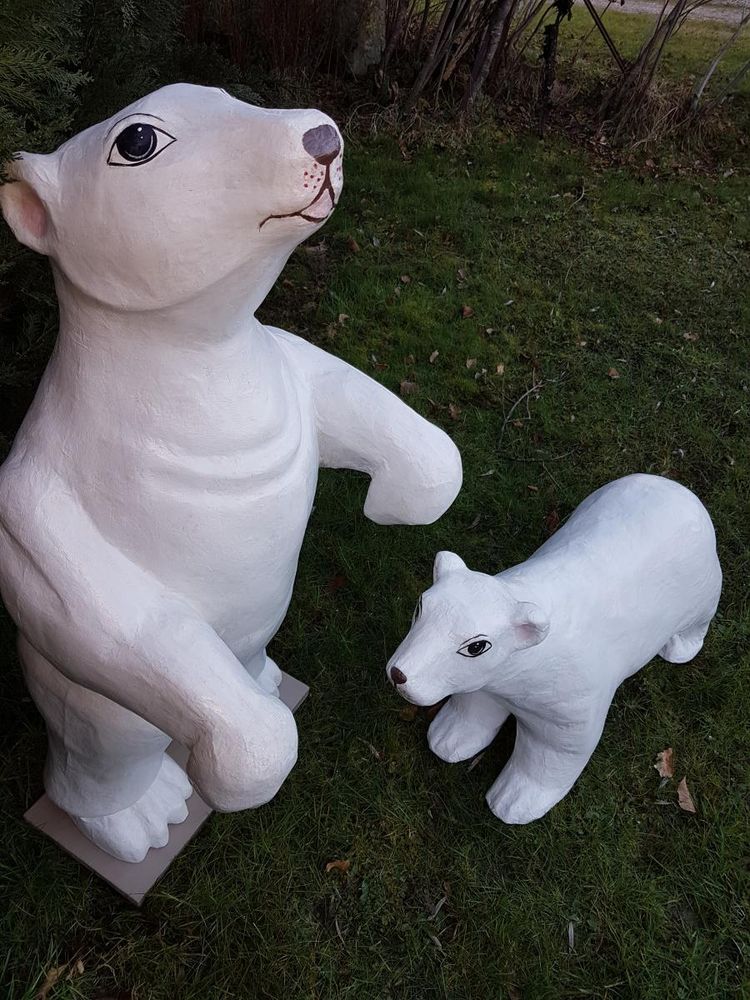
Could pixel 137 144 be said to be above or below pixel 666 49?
above

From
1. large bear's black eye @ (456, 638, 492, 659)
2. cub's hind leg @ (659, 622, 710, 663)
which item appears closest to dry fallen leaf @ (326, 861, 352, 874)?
large bear's black eye @ (456, 638, 492, 659)

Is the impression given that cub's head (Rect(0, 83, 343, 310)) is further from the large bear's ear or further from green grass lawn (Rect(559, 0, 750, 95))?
green grass lawn (Rect(559, 0, 750, 95))

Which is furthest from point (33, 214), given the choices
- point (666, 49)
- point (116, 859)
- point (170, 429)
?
point (666, 49)

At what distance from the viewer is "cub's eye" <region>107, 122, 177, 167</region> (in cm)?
107

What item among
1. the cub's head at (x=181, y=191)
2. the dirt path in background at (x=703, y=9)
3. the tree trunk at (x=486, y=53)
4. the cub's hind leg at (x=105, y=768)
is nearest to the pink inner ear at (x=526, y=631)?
the cub's hind leg at (x=105, y=768)

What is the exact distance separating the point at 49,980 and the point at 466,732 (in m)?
1.29

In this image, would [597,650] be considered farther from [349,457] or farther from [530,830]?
[349,457]

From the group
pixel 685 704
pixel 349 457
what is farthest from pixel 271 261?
pixel 685 704

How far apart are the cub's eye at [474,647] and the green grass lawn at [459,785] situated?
32.4 inches

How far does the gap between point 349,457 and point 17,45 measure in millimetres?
1170

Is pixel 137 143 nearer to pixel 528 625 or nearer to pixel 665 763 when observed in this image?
pixel 528 625

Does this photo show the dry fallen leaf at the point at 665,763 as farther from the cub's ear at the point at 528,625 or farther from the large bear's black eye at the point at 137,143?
the large bear's black eye at the point at 137,143

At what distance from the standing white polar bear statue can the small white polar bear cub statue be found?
478mm

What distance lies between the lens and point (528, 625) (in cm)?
180
